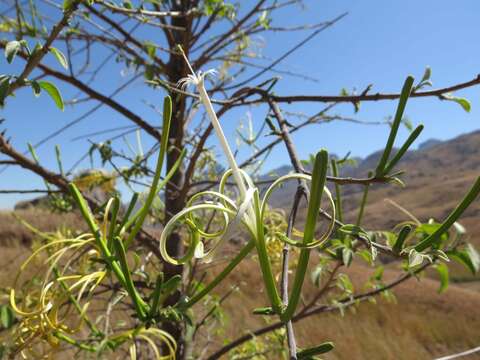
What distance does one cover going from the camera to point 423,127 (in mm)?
194

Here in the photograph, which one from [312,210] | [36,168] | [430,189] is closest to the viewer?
[312,210]

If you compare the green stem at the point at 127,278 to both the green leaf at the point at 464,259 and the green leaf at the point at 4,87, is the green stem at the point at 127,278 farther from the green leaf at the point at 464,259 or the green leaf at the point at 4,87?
the green leaf at the point at 464,259

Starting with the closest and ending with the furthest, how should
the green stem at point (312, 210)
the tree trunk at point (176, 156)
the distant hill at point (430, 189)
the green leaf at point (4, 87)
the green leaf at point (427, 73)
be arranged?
the green stem at point (312, 210) < the green leaf at point (4, 87) < the green leaf at point (427, 73) < the tree trunk at point (176, 156) < the distant hill at point (430, 189)

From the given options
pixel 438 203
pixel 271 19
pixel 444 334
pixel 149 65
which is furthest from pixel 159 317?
pixel 438 203

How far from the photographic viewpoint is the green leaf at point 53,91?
29cm

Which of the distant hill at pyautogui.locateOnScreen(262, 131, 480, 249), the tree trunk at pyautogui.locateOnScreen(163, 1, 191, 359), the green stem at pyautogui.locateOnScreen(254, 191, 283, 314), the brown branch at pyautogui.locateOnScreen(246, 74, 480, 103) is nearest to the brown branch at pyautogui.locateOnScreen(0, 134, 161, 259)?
the tree trunk at pyautogui.locateOnScreen(163, 1, 191, 359)

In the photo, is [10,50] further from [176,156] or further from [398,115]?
[176,156]

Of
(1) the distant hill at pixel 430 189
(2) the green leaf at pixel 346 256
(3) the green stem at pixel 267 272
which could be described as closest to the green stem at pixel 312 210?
(3) the green stem at pixel 267 272

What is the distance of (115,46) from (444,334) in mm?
1653

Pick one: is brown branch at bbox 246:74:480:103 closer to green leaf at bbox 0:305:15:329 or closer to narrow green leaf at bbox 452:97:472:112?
narrow green leaf at bbox 452:97:472:112

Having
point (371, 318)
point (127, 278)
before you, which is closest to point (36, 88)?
point (127, 278)

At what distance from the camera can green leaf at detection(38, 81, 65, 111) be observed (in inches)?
11.4

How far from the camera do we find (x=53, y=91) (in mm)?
300

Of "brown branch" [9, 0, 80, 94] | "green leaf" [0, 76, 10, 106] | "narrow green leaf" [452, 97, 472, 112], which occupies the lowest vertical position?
"narrow green leaf" [452, 97, 472, 112]
